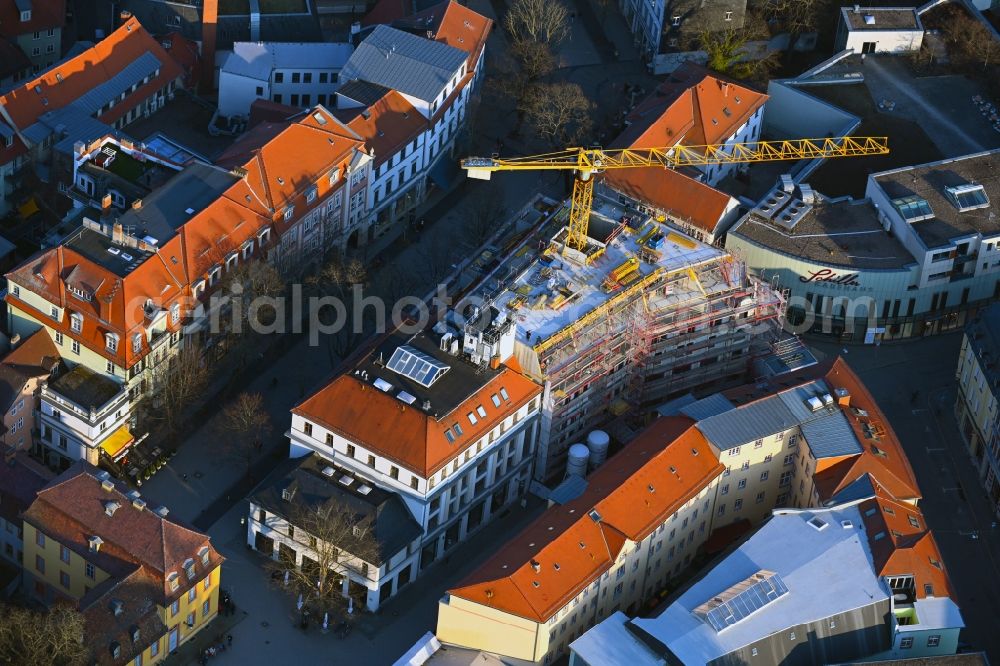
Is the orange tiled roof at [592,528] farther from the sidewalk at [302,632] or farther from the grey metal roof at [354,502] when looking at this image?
the sidewalk at [302,632]

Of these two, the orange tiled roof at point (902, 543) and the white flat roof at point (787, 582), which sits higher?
the orange tiled roof at point (902, 543)

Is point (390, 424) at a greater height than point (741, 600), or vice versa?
point (390, 424)

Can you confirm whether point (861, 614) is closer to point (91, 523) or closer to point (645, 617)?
point (645, 617)

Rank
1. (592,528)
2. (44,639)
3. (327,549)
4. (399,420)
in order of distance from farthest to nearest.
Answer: (399,420)
(327,549)
(592,528)
(44,639)

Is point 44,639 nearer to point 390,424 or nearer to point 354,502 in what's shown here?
point 354,502

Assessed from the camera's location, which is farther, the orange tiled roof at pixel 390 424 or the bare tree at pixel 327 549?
the orange tiled roof at pixel 390 424

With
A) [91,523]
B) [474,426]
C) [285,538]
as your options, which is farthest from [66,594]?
[474,426]

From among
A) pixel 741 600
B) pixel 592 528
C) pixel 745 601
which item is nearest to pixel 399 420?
pixel 592 528

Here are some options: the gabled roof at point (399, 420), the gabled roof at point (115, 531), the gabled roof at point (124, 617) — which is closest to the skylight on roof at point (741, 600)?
the gabled roof at point (399, 420)
